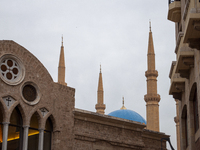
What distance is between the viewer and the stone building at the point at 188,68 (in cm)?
1017

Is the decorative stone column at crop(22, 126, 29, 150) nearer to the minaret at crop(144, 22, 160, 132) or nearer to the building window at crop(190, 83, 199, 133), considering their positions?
the building window at crop(190, 83, 199, 133)

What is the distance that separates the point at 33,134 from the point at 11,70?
3.29 m

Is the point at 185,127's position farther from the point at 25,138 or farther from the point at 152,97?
the point at 152,97

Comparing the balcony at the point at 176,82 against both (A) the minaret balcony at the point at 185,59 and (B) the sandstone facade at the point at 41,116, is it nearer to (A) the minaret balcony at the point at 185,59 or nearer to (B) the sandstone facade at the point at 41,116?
(A) the minaret balcony at the point at 185,59

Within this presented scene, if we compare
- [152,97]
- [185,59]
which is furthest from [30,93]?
[152,97]

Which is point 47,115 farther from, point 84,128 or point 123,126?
point 123,126

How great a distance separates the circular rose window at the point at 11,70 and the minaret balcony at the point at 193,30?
9.79m

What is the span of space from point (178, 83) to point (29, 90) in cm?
767

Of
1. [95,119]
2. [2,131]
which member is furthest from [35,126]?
[95,119]

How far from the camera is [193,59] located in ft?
38.7

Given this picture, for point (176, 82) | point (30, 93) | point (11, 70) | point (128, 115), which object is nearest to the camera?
point (176, 82)

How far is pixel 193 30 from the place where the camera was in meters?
10.0

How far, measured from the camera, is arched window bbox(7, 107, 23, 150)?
1739cm

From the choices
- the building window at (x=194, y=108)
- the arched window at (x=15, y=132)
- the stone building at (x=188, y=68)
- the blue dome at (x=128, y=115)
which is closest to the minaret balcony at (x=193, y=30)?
the stone building at (x=188, y=68)
